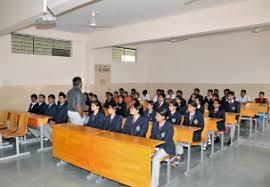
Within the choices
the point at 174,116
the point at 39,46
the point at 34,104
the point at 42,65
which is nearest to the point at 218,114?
the point at 174,116

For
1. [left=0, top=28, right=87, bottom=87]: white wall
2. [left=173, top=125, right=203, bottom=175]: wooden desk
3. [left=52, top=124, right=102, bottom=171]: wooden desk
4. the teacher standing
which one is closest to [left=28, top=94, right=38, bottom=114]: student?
[left=0, top=28, right=87, bottom=87]: white wall

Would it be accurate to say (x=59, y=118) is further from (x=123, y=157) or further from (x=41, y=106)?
(x=123, y=157)

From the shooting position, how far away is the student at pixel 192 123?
172 inches

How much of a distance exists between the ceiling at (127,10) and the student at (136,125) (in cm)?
243

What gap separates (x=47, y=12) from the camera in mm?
4008

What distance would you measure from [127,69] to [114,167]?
728 centimetres

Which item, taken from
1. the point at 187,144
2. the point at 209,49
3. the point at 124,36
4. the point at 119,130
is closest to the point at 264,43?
the point at 209,49

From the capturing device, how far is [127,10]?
5.78 m

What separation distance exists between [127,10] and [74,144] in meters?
3.36

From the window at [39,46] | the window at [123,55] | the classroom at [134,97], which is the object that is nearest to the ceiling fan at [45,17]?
the classroom at [134,97]

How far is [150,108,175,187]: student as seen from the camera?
126 inches

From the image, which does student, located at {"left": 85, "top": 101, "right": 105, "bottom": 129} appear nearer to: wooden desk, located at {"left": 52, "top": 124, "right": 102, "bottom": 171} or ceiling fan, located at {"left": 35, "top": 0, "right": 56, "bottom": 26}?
wooden desk, located at {"left": 52, "top": 124, "right": 102, "bottom": 171}

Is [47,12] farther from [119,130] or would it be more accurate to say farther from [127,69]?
[127,69]

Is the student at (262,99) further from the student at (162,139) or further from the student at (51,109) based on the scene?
the student at (51,109)
